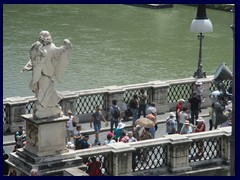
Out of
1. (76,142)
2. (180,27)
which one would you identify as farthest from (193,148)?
(180,27)

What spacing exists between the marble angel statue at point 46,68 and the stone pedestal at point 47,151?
0.80 ft

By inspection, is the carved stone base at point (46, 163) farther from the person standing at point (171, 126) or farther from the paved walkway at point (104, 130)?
the person standing at point (171, 126)

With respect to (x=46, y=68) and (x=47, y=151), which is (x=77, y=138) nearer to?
(x=47, y=151)

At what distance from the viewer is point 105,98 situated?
3238 cm

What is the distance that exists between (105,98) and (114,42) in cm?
2531

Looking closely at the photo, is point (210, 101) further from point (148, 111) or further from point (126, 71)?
point (126, 71)

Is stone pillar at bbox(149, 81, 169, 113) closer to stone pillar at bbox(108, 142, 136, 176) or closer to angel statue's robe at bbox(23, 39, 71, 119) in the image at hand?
stone pillar at bbox(108, 142, 136, 176)

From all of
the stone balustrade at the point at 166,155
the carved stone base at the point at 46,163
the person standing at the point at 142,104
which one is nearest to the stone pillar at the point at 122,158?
the stone balustrade at the point at 166,155

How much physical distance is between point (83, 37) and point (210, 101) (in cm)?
2510

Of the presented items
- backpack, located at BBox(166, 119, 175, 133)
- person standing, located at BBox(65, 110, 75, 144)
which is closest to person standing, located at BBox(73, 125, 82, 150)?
person standing, located at BBox(65, 110, 75, 144)

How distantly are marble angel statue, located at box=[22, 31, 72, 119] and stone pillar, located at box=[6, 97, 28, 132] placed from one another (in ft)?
16.9

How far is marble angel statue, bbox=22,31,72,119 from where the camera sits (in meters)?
25.0

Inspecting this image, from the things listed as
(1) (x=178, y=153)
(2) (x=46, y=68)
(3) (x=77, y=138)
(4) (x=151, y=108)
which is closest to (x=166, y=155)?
(1) (x=178, y=153)

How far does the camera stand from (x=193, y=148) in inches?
1082
